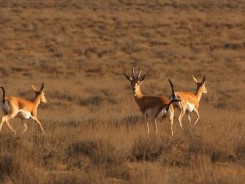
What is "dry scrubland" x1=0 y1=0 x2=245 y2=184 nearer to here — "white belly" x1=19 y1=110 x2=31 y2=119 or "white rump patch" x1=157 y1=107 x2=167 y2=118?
"white belly" x1=19 y1=110 x2=31 y2=119

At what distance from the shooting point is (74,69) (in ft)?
116

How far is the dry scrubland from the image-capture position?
10.6 m

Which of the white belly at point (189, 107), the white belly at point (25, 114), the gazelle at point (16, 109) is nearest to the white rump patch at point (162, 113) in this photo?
the white belly at point (189, 107)

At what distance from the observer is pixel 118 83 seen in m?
30.1

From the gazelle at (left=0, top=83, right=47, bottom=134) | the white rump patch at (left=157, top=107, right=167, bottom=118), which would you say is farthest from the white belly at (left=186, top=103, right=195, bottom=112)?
the gazelle at (left=0, top=83, right=47, bottom=134)

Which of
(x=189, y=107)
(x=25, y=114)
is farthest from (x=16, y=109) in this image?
(x=189, y=107)

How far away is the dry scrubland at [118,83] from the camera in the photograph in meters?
10.6

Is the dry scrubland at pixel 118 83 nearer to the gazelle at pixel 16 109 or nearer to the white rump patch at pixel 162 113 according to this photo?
the gazelle at pixel 16 109

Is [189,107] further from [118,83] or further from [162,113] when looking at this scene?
[118,83]

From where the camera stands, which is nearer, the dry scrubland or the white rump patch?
the dry scrubland

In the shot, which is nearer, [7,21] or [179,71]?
[179,71]

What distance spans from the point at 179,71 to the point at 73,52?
8.90 meters

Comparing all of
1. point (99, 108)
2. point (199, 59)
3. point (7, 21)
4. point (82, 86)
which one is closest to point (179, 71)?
point (199, 59)

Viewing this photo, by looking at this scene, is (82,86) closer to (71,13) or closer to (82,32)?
(82,32)
